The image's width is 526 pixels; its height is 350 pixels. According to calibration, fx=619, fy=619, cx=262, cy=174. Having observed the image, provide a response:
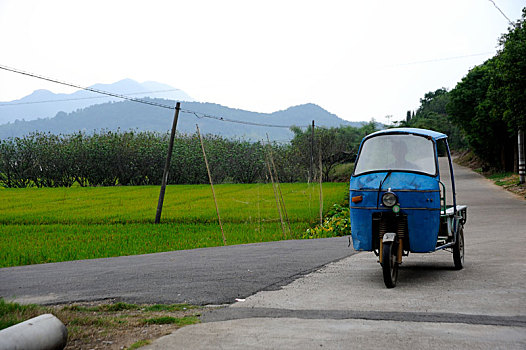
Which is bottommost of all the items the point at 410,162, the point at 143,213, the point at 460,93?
the point at 143,213

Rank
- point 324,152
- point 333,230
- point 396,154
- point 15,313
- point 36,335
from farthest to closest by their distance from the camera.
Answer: point 324,152 → point 333,230 → point 396,154 → point 15,313 → point 36,335

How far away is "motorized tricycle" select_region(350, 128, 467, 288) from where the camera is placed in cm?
892

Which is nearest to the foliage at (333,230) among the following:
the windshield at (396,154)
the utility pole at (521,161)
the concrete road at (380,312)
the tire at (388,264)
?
the concrete road at (380,312)

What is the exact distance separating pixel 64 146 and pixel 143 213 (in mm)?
35040

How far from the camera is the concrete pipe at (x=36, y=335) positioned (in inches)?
197

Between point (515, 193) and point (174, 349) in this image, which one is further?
point (515, 193)

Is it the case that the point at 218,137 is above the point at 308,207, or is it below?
above

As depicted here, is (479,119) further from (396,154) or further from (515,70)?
(396,154)

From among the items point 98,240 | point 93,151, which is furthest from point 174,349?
point 93,151

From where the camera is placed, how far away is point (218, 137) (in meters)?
67.6

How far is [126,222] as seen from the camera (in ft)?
95.8

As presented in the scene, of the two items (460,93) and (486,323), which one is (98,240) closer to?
(486,323)

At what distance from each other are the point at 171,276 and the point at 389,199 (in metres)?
4.12

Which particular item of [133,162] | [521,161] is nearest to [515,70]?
[521,161]
